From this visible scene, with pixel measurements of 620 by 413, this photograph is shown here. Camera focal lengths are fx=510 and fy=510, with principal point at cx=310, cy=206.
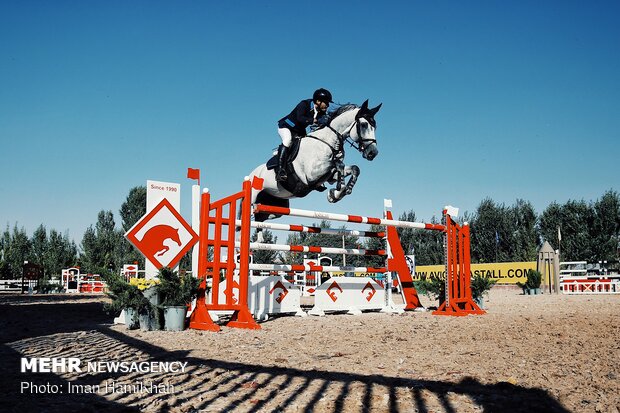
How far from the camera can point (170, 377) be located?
2.76m

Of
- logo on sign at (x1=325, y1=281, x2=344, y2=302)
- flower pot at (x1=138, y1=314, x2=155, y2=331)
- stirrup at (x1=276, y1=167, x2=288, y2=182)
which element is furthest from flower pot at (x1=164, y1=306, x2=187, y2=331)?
logo on sign at (x1=325, y1=281, x2=344, y2=302)

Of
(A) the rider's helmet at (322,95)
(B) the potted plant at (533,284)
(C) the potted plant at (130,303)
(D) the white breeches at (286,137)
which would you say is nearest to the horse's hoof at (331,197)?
(D) the white breeches at (286,137)

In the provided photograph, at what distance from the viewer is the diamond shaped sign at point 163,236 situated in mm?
5480

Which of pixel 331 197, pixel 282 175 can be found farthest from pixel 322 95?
pixel 331 197

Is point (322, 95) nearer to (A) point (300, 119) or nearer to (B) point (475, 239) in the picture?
(A) point (300, 119)

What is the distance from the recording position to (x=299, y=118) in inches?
268

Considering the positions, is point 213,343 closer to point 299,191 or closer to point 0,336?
point 0,336

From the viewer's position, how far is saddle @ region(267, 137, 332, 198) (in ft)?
22.0

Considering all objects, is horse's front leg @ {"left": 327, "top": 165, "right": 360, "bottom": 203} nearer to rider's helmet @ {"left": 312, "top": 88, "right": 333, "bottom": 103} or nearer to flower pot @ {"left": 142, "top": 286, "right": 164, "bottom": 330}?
rider's helmet @ {"left": 312, "top": 88, "right": 333, "bottom": 103}

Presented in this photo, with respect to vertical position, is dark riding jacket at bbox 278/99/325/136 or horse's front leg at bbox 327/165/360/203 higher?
dark riding jacket at bbox 278/99/325/136

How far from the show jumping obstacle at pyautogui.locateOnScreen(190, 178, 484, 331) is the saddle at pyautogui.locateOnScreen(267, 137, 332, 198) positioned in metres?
0.57

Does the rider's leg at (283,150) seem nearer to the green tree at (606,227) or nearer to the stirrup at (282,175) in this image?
the stirrup at (282,175)

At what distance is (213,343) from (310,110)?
12.5 ft

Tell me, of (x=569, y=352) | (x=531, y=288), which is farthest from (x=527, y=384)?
(x=531, y=288)
